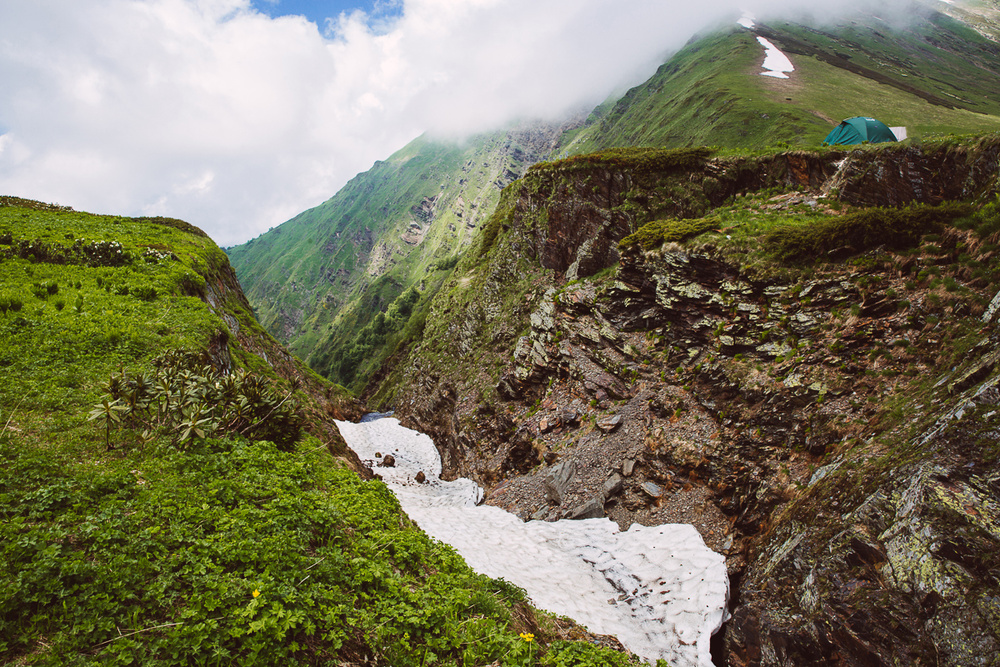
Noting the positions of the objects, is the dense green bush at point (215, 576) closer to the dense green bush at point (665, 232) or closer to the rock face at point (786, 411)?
the rock face at point (786, 411)

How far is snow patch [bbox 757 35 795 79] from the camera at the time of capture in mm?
72625

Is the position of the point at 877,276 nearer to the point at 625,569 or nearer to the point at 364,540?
the point at 625,569

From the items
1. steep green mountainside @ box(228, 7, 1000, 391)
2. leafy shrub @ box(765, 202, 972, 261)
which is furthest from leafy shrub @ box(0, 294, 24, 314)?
steep green mountainside @ box(228, 7, 1000, 391)

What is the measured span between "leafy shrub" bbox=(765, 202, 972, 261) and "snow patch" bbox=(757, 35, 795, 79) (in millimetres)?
76886

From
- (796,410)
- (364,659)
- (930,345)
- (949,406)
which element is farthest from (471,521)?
(930,345)

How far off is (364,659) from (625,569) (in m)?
10.00

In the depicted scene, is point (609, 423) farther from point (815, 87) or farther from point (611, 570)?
point (815, 87)

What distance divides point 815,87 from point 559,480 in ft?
257

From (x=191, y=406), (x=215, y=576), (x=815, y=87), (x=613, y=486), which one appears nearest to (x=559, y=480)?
(x=613, y=486)

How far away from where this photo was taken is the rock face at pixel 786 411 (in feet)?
25.5

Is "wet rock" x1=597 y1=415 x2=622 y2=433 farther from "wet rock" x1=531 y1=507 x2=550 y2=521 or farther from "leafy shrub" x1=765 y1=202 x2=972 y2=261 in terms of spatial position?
"leafy shrub" x1=765 y1=202 x2=972 y2=261

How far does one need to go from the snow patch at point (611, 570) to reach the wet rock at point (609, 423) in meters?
4.69

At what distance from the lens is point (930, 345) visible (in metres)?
11.5

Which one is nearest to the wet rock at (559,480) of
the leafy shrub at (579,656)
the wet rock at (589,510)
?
the wet rock at (589,510)
